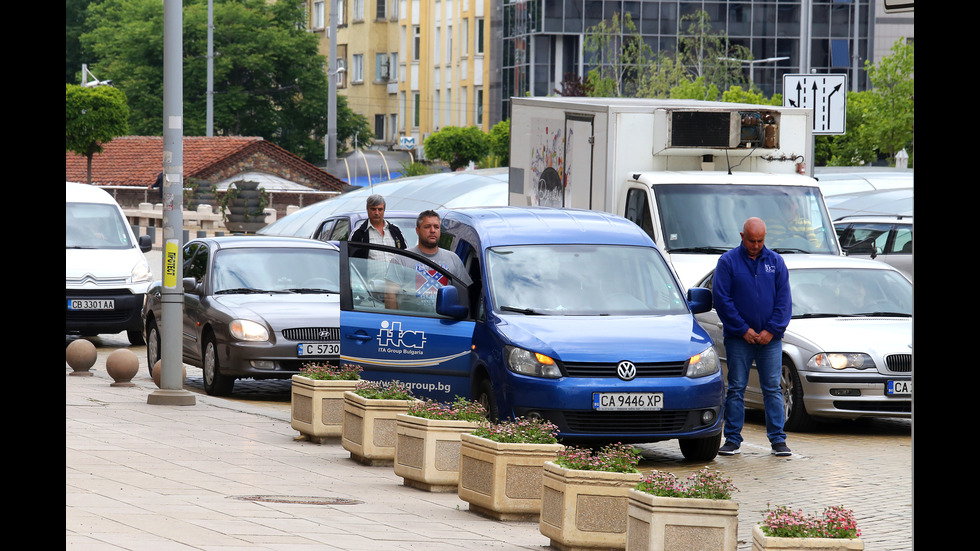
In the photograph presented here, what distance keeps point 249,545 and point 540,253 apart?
5.22 meters

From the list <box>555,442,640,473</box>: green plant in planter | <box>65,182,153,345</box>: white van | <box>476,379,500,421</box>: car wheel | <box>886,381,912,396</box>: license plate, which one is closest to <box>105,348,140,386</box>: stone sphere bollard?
<box>65,182,153,345</box>: white van

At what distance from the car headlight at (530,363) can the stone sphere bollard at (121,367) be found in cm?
625

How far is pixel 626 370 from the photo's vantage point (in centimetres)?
1102

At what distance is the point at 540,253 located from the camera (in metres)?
12.3

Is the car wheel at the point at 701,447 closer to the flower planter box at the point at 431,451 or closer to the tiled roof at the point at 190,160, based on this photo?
the flower planter box at the point at 431,451

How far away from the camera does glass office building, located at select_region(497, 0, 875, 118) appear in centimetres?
7675

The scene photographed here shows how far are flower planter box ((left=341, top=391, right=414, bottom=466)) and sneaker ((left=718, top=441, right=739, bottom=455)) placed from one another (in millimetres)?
2672

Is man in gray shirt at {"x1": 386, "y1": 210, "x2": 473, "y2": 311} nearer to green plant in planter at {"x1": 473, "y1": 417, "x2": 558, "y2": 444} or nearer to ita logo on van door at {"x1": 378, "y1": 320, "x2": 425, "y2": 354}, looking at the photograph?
ita logo on van door at {"x1": 378, "y1": 320, "x2": 425, "y2": 354}

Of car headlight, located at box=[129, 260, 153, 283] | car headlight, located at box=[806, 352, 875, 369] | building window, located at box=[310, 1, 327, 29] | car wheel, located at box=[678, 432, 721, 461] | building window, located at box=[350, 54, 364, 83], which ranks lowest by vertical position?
car wheel, located at box=[678, 432, 721, 461]

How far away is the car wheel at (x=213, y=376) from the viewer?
15.7m
